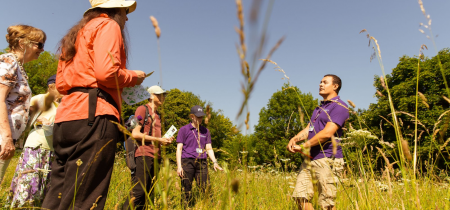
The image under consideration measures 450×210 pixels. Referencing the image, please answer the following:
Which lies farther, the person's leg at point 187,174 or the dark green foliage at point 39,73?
the dark green foliage at point 39,73

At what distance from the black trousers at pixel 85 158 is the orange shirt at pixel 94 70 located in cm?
7

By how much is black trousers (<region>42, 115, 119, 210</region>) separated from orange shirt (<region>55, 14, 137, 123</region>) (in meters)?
0.07

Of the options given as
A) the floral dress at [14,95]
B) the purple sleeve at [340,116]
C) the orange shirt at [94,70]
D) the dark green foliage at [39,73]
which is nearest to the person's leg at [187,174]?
the purple sleeve at [340,116]

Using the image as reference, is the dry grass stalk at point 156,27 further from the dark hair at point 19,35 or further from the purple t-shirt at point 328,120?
the purple t-shirt at point 328,120

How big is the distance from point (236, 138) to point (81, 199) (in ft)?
4.28

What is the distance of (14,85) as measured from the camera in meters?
2.05

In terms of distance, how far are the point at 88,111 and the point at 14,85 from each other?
3.23 feet

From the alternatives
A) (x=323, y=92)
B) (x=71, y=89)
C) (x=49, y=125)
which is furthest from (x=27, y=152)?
(x=323, y=92)

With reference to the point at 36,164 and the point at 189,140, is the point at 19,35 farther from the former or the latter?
the point at 189,140

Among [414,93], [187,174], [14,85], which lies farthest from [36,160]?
[414,93]

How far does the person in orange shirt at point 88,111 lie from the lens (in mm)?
1515

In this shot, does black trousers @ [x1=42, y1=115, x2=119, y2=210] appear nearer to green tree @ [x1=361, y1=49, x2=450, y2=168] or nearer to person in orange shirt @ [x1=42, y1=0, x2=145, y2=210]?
person in orange shirt @ [x1=42, y1=0, x2=145, y2=210]

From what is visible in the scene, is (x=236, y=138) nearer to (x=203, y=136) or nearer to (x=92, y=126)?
(x=92, y=126)

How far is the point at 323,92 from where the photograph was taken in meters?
3.60
